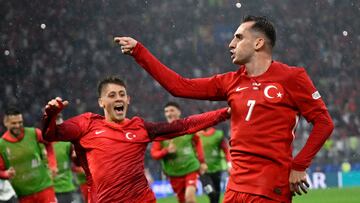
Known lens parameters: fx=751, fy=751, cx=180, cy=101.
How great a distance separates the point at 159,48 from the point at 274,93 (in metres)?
21.9

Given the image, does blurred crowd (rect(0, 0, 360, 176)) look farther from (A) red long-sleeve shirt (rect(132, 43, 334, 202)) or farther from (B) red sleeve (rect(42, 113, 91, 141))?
(A) red long-sleeve shirt (rect(132, 43, 334, 202))

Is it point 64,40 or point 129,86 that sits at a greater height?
point 64,40

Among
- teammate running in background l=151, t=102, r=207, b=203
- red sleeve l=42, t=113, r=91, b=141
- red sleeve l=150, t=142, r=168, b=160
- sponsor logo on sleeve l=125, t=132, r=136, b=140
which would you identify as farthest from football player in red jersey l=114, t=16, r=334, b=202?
teammate running in background l=151, t=102, r=207, b=203

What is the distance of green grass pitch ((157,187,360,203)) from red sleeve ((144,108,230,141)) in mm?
11129

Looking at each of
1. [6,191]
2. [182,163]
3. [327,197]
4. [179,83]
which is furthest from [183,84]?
[327,197]

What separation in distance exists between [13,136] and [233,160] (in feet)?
21.0

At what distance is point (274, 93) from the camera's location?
4824mm

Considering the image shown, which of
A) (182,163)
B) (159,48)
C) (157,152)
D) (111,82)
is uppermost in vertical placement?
(159,48)

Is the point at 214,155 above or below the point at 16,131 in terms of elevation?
below

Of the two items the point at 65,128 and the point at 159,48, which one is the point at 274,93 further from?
the point at 159,48

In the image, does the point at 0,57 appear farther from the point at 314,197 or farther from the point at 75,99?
the point at 314,197

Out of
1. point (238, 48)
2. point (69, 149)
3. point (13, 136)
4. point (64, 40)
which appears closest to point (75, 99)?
point (64, 40)

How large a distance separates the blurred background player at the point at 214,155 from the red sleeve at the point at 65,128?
823 cm

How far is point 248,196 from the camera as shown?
475 centimetres
